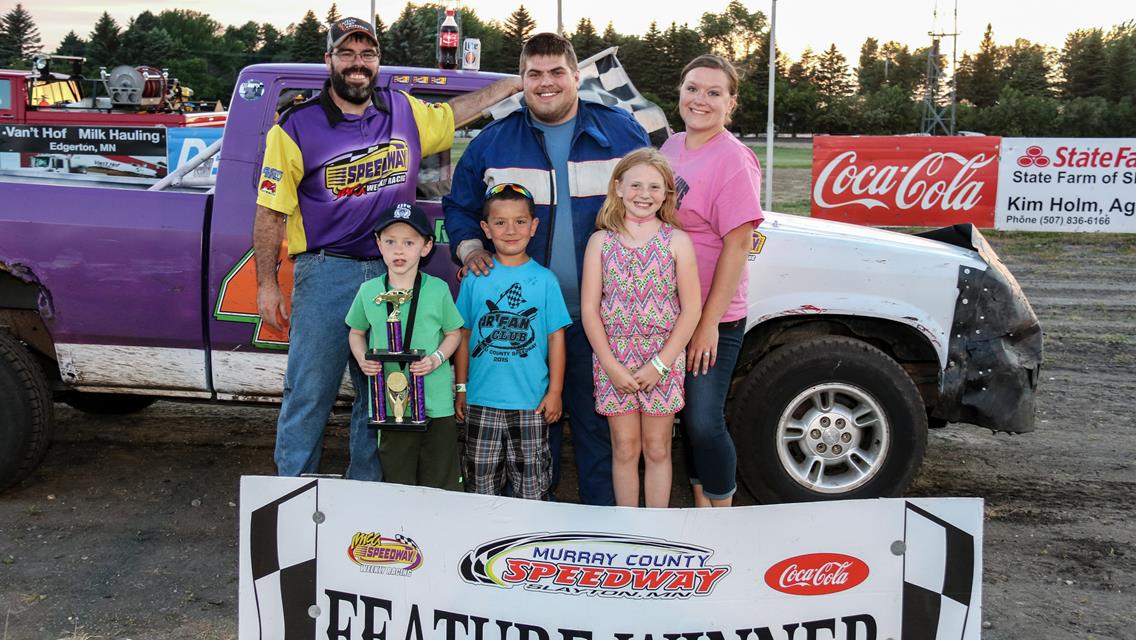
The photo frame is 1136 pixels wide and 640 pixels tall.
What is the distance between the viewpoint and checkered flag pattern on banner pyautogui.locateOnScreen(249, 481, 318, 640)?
2932mm

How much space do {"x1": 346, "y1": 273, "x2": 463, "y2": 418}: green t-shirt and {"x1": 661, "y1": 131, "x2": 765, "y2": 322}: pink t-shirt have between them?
879 millimetres

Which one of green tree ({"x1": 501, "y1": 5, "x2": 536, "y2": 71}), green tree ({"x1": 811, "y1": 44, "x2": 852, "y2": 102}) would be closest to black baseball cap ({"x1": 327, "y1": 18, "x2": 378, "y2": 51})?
green tree ({"x1": 501, "y1": 5, "x2": 536, "y2": 71})

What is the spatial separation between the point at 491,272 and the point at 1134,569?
2.75 meters

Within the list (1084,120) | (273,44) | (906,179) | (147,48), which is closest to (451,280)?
(906,179)

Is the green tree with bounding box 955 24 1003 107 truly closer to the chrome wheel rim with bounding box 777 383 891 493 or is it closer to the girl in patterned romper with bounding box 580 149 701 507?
the chrome wheel rim with bounding box 777 383 891 493

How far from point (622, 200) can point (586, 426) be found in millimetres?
A: 848

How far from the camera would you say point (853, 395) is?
14.2ft

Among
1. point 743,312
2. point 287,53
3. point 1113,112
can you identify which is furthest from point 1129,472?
point 287,53

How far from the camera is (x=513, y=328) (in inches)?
142

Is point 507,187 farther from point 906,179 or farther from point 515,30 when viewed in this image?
point 515,30

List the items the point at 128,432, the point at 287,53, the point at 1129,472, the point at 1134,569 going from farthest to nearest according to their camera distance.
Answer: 1. the point at 287,53
2. the point at 128,432
3. the point at 1129,472
4. the point at 1134,569

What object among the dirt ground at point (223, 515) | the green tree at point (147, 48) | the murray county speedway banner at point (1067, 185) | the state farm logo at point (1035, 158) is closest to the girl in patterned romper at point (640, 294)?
the dirt ground at point (223, 515)

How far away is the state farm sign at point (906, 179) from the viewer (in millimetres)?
14055

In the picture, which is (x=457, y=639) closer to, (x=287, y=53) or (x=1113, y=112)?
(x=1113, y=112)
